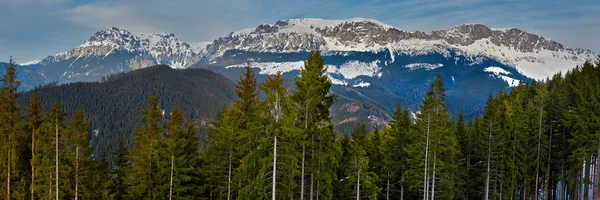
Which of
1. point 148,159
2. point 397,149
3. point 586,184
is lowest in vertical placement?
point 586,184

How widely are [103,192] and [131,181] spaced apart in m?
2.33

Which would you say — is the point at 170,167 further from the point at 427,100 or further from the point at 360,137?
the point at 427,100

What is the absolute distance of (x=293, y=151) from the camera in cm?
2245

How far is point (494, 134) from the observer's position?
37406 millimetres

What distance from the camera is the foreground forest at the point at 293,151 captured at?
23.0 meters

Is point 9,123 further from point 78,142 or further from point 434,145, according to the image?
point 434,145

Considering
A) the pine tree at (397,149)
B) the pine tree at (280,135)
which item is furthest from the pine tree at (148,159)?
the pine tree at (397,149)

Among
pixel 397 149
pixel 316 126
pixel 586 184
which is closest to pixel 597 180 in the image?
pixel 586 184

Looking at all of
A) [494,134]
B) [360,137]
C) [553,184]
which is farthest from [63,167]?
[553,184]

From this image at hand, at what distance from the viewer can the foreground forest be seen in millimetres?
23047

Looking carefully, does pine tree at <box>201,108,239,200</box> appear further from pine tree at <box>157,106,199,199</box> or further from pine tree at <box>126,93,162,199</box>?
pine tree at <box>126,93,162,199</box>

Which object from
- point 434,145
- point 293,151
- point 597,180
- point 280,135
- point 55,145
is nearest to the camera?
point 280,135

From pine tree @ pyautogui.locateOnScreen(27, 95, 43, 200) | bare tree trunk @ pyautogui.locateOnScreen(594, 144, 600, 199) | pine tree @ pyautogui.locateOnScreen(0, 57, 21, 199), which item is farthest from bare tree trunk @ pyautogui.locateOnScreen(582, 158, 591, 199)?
pine tree @ pyautogui.locateOnScreen(0, 57, 21, 199)

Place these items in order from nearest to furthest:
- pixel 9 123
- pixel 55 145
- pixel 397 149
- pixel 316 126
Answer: pixel 316 126 < pixel 55 145 < pixel 9 123 < pixel 397 149
